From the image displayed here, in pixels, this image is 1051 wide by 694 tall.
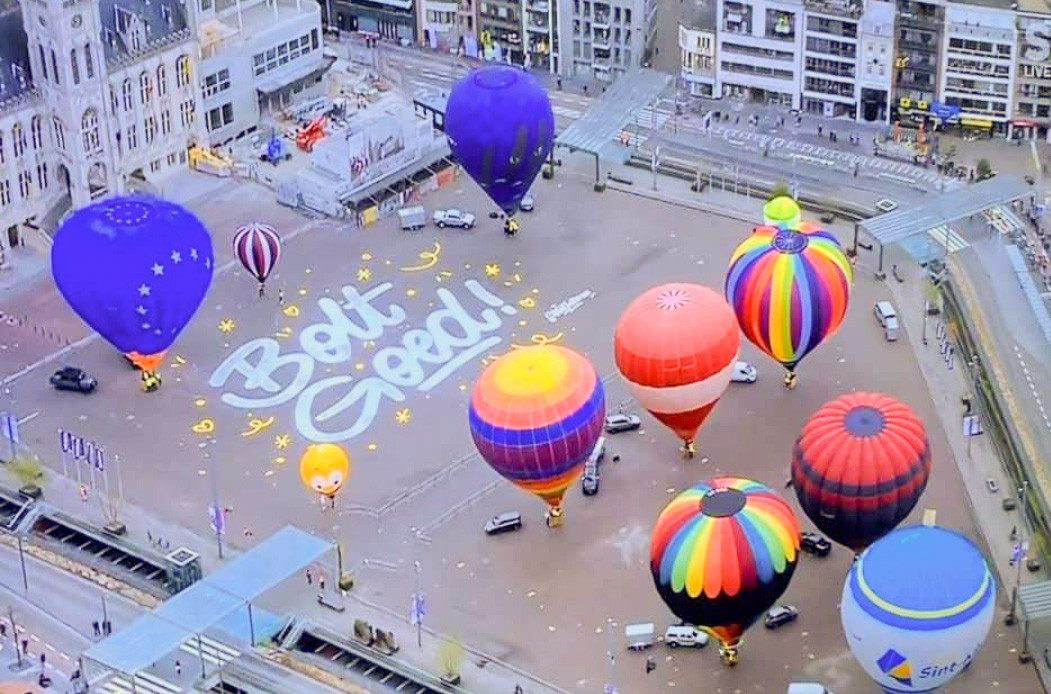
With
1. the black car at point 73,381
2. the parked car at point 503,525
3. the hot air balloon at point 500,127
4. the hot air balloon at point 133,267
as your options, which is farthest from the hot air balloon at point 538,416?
the black car at point 73,381

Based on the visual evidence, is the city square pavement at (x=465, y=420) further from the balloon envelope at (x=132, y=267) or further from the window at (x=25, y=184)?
the window at (x=25, y=184)

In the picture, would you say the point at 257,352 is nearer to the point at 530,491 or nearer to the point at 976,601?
the point at 530,491

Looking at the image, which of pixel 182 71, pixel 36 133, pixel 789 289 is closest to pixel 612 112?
pixel 182 71

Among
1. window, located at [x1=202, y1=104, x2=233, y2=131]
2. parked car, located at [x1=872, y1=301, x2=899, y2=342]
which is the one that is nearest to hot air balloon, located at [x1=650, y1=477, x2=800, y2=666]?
parked car, located at [x1=872, y1=301, x2=899, y2=342]


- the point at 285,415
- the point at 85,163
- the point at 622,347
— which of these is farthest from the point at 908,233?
the point at 85,163

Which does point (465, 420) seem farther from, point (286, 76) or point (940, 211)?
point (286, 76)
